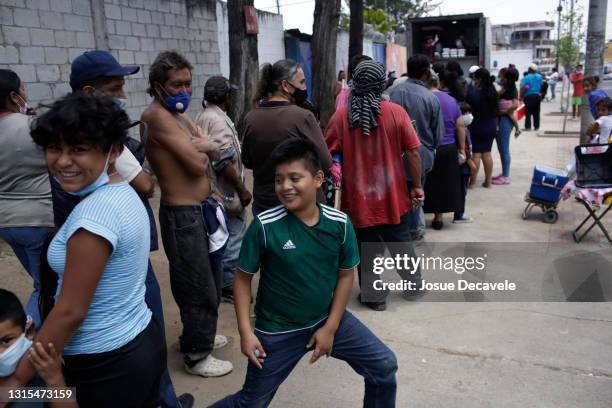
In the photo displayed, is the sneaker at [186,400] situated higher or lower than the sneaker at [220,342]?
higher

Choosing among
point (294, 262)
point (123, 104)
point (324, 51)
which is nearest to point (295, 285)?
point (294, 262)

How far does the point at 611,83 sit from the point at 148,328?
25.6 m

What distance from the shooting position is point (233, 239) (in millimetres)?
4316

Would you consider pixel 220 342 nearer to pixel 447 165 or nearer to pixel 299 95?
pixel 299 95

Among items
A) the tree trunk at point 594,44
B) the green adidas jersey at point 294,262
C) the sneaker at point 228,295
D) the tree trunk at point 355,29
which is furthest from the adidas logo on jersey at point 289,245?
the tree trunk at point 355,29

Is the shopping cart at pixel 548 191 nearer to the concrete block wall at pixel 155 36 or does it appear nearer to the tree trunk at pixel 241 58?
the tree trunk at pixel 241 58

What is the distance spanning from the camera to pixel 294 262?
88.1 inches

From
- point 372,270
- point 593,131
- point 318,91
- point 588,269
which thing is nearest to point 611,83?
point 318,91

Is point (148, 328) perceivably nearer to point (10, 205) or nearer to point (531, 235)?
point (10, 205)

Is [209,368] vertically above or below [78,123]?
below

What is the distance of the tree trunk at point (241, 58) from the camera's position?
8.61 meters

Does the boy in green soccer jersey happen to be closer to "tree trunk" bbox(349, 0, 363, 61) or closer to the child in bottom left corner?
the child in bottom left corner

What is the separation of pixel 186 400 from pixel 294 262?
1228 mm

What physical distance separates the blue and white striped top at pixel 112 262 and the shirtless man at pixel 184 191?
1.15 meters
